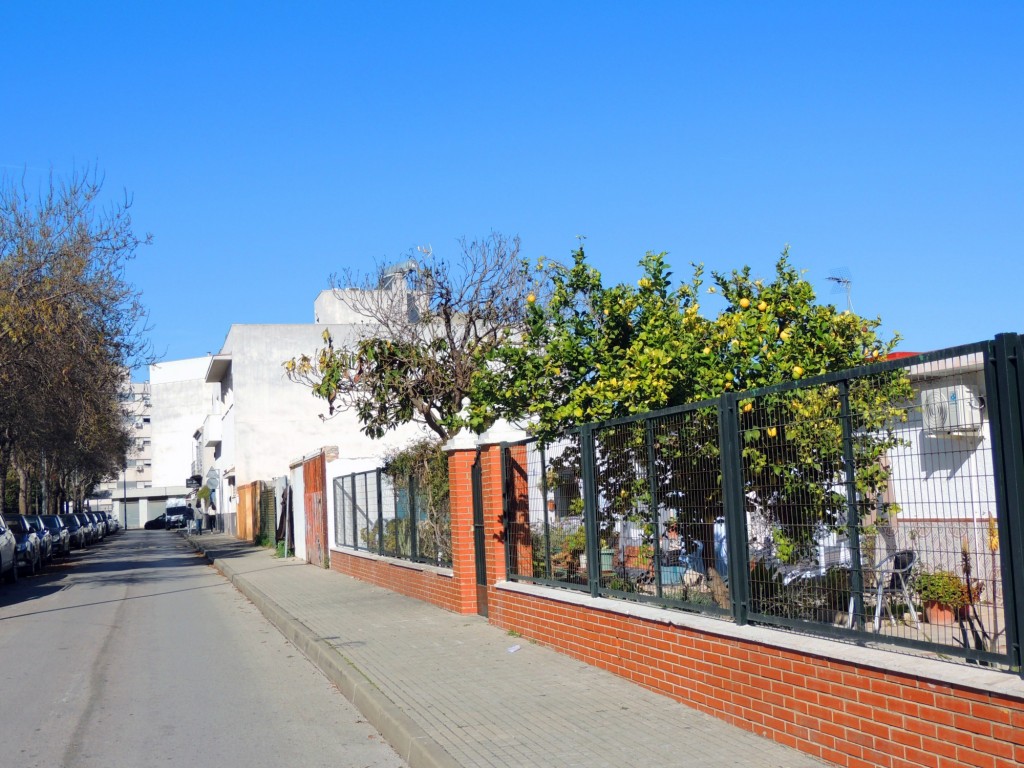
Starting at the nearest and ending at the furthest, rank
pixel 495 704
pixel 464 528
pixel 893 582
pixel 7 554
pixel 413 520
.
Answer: pixel 893 582 → pixel 495 704 → pixel 464 528 → pixel 413 520 → pixel 7 554

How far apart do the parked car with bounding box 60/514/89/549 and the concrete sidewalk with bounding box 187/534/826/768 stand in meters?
33.8

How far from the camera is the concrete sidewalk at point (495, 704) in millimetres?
6477

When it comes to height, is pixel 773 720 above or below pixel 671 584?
below

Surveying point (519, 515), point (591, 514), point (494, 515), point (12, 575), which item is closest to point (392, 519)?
point (494, 515)

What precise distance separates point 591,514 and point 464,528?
3.85 m

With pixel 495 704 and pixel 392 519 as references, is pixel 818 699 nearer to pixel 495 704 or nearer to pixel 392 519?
pixel 495 704

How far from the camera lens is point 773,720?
21.5ft

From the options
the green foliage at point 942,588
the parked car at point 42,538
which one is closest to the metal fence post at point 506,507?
the green foliage at point 942,588

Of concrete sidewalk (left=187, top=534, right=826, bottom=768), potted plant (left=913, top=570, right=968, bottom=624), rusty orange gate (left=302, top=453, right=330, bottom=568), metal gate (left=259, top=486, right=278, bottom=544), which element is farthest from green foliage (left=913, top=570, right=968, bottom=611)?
metal gate (left=259, top=486, right=278, bottom=544)

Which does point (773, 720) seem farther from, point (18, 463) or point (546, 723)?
point (18, 463)

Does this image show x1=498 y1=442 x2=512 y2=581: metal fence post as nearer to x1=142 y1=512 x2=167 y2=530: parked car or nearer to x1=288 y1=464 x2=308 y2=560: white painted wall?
x1=288 y1=464 x2=308 y2=560: white painted wall

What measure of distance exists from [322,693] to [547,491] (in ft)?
9.83

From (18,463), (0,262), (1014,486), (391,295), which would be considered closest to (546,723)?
(1014,486)

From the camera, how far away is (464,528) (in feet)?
43.2
